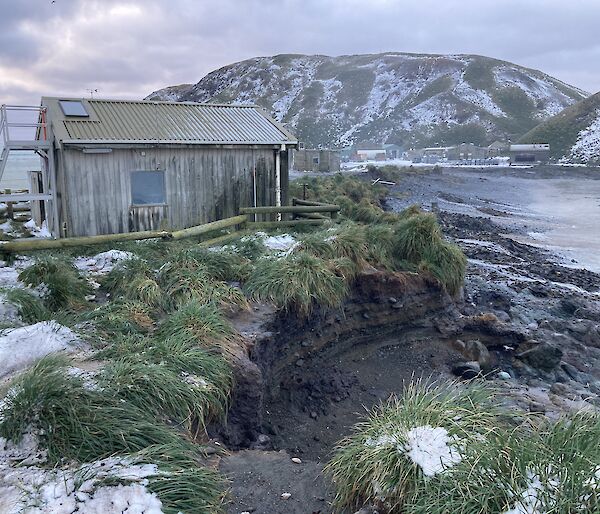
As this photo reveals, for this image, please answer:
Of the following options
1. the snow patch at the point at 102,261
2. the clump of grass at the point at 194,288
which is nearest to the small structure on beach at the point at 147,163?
the snow patch at the point at 102,261

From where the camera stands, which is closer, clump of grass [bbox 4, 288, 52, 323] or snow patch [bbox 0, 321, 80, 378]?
snow patch [bbox 0, 321, 80, 378]

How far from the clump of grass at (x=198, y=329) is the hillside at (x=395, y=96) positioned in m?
Result: 121

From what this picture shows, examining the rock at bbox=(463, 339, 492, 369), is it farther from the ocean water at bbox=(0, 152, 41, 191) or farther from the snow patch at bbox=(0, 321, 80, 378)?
the ocean water at bbox=(0, 152, 41, 191)

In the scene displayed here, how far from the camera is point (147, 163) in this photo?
14.0 meters

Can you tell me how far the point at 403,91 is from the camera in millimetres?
165875

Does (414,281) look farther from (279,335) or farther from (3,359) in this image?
(3,359)

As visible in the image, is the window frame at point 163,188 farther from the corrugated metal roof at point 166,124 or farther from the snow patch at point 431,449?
the snow patch at point 431,449

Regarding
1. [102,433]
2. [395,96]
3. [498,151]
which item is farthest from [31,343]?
[395,96]

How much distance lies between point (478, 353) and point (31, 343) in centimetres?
896

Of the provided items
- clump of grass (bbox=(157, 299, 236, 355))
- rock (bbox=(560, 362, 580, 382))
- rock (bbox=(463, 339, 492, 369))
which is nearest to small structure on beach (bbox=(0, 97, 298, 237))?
clump of grass (bbox=(157, 299, 236, 355))

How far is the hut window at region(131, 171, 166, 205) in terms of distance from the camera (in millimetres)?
14062

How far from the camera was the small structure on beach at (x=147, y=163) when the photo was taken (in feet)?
43.7

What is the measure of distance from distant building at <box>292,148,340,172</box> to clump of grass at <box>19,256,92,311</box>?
4625cm

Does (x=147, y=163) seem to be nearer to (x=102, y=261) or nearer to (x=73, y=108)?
(x=73, y=108)
